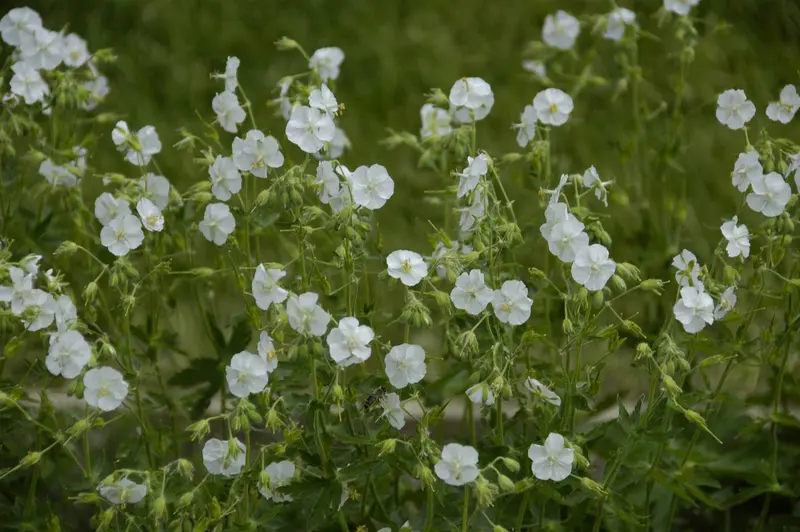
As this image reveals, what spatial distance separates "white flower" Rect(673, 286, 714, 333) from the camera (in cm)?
201

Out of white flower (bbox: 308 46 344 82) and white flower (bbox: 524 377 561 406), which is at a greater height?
white flower (bbox: 308 46 344 82)

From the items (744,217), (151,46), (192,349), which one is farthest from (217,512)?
(151,46)

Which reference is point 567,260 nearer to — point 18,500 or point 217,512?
point 217,512

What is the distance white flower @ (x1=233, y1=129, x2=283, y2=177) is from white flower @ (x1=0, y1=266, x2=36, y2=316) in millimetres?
421

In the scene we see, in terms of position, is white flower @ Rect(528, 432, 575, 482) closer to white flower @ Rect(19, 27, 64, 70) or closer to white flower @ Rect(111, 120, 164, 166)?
white flower @ Rect(111, 120, 164, 166)

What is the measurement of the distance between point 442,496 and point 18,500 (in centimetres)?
Result: 93

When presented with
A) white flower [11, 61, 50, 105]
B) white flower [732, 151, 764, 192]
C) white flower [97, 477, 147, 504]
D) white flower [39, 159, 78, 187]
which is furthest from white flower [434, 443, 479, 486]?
white flower [11, 61, 50, 105]

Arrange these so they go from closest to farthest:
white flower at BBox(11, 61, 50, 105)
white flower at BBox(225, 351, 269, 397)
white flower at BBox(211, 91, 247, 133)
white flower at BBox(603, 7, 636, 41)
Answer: white flower at BBox(225, 351, 269, 397), white flower at BBox(211, 91, 247, 133), white flower at BBox(11, 61, 50, 105), white flower at BBox(603, 7, 636, 41)

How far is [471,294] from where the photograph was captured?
2000mm

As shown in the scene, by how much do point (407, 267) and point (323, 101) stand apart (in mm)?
341

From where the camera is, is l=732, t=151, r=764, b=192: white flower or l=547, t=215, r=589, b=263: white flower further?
l=732, t=151, r=764, b=192: white flower

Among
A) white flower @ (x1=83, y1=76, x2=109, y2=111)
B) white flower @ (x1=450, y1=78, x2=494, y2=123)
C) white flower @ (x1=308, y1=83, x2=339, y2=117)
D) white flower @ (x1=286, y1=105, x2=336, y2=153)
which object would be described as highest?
white flower @ (x1=308, y1=83, x2=339, y2=117)

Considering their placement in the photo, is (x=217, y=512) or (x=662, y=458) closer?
(x=217, y=512)

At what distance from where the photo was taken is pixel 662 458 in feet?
7.92
